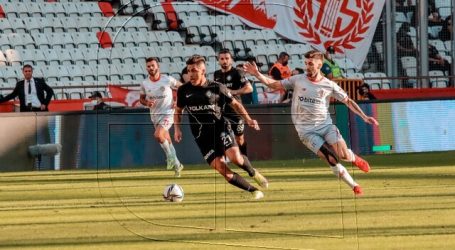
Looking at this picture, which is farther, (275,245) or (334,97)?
(334,97)

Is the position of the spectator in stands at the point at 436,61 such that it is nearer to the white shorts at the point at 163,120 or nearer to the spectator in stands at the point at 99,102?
the spectator in stands at the point at 99,102

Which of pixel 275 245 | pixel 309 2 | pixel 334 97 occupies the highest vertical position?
pixel 309 2

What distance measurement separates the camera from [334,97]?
17.5 m

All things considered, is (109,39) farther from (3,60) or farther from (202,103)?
(202,103)

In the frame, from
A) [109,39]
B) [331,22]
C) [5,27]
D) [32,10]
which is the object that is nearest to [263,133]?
[331,22]

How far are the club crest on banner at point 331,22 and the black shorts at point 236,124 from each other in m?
2.72

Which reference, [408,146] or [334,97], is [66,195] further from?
[408,146]

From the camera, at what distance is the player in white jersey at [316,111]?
53.7ft

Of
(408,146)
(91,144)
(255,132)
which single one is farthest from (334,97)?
(408,146)

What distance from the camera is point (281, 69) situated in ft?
67.4

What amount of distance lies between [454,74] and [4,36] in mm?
9153

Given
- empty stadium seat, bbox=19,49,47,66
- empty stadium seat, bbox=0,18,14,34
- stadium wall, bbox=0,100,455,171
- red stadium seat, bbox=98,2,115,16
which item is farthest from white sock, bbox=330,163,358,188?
empty stadium seat, bbox=0,18,14,34

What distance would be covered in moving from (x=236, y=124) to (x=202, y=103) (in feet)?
2.89

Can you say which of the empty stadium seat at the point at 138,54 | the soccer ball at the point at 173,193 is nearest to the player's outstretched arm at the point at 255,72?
the soccer ball at the point at 173,193
